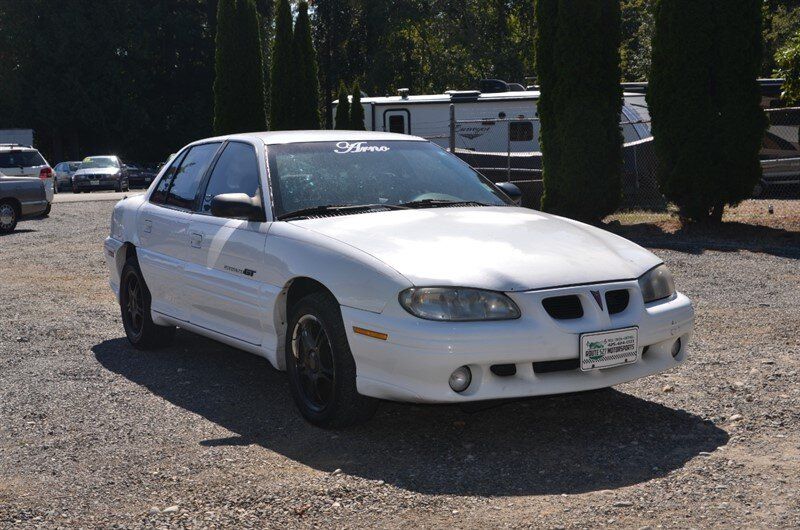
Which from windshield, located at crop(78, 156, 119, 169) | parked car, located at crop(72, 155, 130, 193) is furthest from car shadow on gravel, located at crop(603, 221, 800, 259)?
windshield, located at crop(78, 156, 119, 169)

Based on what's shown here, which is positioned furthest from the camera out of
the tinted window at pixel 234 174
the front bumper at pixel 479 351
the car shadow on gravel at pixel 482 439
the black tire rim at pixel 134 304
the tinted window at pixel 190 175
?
the black tire rim at pixel 134 304

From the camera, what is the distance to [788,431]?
17.5 feet

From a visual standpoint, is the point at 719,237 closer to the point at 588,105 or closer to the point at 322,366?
the point at 588,105

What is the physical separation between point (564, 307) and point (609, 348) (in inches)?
11.8

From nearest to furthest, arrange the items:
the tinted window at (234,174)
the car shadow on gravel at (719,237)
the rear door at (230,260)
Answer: the rear door at (230,260)
the tinted window at (234,174)
the car shadow on gravel at (719,237)

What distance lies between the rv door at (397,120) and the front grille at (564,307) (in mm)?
23491

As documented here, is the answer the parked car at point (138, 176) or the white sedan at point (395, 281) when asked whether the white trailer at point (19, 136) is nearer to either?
the parked car at point (138, 176)

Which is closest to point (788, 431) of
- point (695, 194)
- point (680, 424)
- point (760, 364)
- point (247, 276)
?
point (680, 424)

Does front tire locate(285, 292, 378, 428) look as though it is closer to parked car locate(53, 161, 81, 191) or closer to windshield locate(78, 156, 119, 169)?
windshield locate(78, 156, 119, 169)

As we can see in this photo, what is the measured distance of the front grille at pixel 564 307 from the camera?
17.0 ft

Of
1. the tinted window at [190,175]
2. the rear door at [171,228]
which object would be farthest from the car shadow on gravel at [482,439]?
the tinted window at [190,175]

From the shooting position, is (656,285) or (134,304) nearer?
(656,285)

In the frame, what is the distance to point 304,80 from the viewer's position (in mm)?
25250

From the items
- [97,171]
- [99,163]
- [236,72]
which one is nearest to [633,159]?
[236,72]
